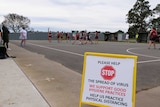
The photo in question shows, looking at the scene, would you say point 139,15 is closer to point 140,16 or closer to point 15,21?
point 140,16

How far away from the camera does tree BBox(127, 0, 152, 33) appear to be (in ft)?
275

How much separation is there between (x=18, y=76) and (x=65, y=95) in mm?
2646

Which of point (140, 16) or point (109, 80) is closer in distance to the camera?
point (109, 80)

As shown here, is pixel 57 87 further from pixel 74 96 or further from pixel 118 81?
pixel 118 81

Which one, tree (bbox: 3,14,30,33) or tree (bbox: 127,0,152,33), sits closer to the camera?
tree (bbox: 127,0,152,33)

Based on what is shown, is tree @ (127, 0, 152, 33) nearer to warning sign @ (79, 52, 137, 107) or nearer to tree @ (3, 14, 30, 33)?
tree @ (3, 14, 30, 33)

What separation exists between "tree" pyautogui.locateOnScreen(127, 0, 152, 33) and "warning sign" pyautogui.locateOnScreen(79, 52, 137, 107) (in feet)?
265

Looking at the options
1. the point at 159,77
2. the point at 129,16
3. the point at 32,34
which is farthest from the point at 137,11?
the point at 159,77

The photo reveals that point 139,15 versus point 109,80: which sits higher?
point 139,15

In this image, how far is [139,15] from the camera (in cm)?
8419

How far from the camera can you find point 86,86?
187 inches

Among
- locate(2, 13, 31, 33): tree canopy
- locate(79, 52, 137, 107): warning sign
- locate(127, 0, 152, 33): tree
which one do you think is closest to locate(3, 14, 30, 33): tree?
locate(2, 13, 31, 33): tree canopy

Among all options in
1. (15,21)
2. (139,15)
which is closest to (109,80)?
(139,15)

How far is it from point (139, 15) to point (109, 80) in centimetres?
8236
